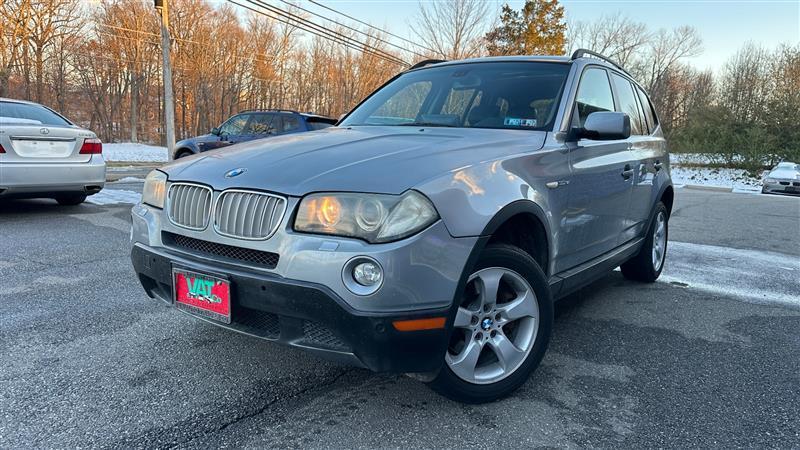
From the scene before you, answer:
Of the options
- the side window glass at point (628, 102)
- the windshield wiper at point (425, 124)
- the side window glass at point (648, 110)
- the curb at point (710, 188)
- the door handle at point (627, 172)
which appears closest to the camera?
the windshield wiper at point (425, 124)

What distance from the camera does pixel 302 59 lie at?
123 feet

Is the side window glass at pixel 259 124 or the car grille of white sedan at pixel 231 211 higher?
the side window glass at pixel 259 124

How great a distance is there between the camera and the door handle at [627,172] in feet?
12.0

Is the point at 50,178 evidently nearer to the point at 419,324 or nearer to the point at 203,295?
the point at 203,295

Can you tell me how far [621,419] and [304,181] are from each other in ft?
5.56

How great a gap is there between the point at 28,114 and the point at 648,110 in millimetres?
7131

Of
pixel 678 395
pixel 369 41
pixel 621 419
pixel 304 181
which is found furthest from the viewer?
pixel 369 41

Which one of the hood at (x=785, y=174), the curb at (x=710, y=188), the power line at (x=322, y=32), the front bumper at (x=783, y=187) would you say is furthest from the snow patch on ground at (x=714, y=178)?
the power line at (x=322, y=32)

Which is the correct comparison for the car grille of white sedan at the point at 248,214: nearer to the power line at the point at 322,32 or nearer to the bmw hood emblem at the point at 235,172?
the bmw hood emblem at the point at 235,172

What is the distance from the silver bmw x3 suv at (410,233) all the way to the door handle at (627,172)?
1.08ft

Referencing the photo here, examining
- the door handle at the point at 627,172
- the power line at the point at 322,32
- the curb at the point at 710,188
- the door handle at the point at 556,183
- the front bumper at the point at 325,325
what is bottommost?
the curb at the point at 710,188

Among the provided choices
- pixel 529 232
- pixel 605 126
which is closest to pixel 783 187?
pixel 605 126

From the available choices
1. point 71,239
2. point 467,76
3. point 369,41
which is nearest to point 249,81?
point 369,41

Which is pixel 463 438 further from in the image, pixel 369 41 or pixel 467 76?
pixel 369 41
